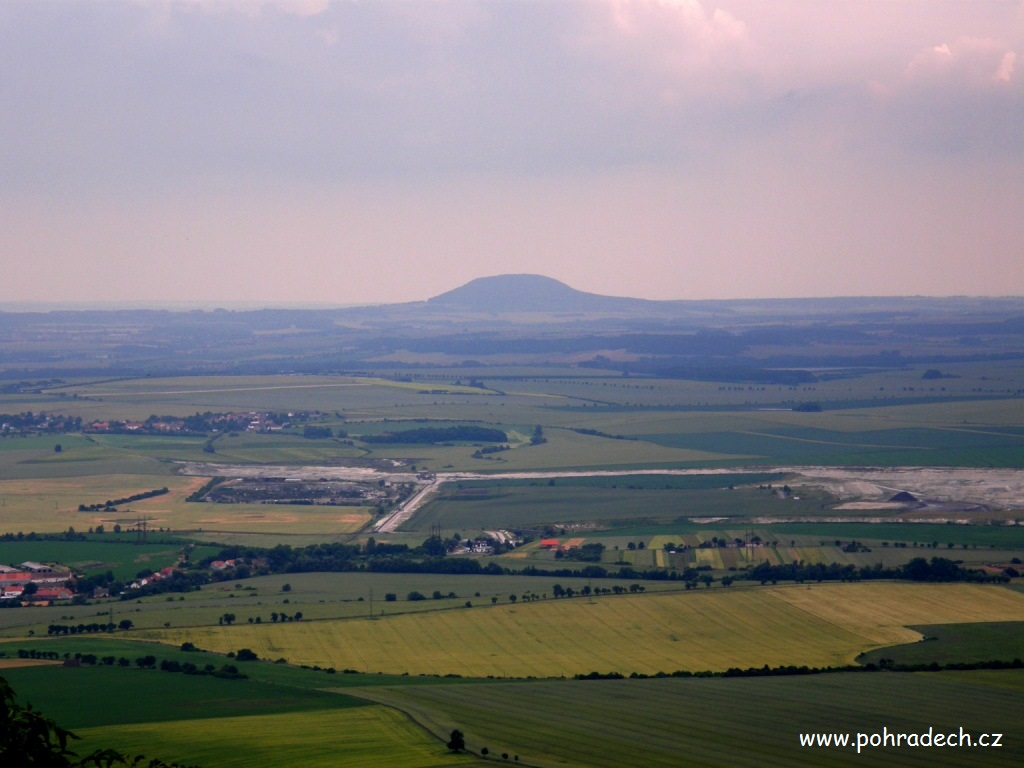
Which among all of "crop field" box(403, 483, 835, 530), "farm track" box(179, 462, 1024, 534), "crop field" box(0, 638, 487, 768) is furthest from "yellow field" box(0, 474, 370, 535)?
"crop field" box(0, 638, 487, 768)

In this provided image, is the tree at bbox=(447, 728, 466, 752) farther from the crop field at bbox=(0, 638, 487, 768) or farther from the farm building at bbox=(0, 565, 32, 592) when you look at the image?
the farm building at bbox=(0, 565, 32, 592)

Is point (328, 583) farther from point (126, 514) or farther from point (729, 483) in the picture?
point (729, 483)

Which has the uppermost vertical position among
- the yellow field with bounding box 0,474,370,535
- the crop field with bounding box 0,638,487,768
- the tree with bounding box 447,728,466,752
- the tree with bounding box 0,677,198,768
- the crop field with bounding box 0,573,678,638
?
the tree with bounding box 0,677,198,768

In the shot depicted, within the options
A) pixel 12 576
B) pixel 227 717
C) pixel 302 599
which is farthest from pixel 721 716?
pixel 12 576

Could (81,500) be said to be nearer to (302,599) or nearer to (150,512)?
(150,512)

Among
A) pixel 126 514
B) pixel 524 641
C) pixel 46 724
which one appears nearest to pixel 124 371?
pixel 126 514
